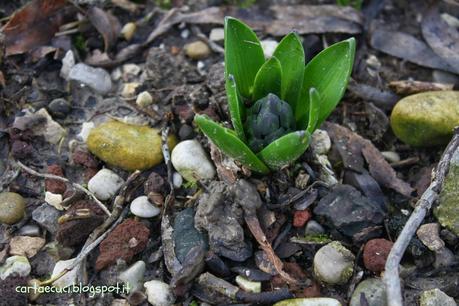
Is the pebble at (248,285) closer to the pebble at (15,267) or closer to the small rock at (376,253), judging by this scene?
the small rock at (376,253)

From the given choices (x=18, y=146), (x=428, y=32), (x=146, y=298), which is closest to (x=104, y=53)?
(x=18, y=146)

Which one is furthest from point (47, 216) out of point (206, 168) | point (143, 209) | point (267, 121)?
point (267, 121)

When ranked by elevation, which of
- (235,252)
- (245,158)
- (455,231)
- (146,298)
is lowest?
(146,298)

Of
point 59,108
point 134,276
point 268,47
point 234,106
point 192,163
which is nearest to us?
point 234,106

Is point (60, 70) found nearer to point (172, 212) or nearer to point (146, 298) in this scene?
point (172, 212)

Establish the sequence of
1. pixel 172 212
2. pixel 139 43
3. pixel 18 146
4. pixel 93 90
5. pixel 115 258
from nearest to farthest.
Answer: pixel 115 258, pixel 172 212, pixel 18 146, pixel 93 90, pixel 139 43

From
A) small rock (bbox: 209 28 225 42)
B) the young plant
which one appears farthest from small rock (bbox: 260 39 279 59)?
the young plant

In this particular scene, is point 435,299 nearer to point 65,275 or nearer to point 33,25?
point 65,275
